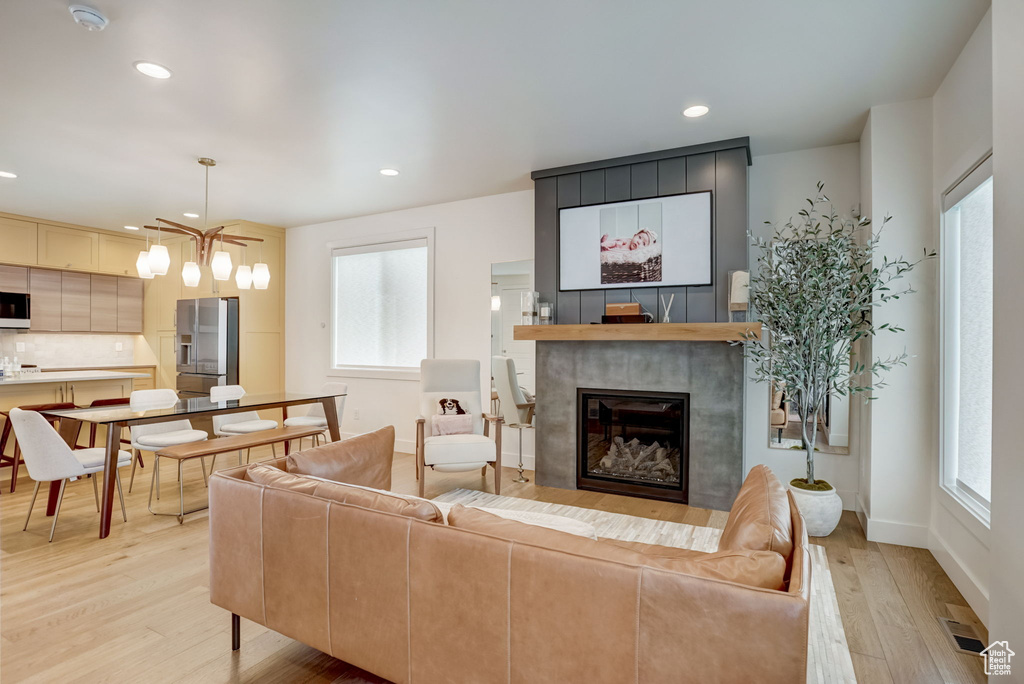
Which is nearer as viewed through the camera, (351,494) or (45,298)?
(351,494)

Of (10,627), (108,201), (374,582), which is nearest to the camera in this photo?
(374,582)

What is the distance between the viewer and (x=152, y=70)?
2697 millimetres

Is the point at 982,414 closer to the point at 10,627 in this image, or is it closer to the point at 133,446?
the point at 10,627

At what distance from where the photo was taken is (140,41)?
245 centimetres

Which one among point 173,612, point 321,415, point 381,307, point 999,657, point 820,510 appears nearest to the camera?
point 999,657

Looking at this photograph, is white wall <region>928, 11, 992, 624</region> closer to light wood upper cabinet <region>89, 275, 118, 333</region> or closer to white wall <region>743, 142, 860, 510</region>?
white wall <region>743, 142, 860, 510</region>

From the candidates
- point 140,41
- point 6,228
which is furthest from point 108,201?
point 140,41

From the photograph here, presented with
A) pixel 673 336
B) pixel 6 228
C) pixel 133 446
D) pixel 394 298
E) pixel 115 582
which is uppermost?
pixel 6 228

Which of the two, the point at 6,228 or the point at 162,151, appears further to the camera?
the point at 6,228

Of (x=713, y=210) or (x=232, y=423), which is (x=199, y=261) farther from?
(x=713, y=210)

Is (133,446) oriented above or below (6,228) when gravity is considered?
below

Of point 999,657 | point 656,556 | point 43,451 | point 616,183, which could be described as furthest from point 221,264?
point 999,657

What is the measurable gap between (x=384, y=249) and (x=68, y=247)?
384cm

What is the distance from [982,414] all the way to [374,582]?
2836 millimetres
